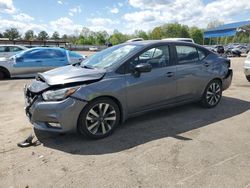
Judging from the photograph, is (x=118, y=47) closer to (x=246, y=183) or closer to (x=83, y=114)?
(x=83, y=114)

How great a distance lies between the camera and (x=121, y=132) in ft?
15.9

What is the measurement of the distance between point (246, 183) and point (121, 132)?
2.25 m

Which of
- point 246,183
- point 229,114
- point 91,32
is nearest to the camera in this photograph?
point 246,183

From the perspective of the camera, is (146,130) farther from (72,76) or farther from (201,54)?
(201,54)

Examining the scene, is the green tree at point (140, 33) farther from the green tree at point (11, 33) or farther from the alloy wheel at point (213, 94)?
the alloy wheel at point (213, 94)

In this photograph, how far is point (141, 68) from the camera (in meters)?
4.71

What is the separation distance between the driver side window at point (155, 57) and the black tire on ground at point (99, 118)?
95 cm

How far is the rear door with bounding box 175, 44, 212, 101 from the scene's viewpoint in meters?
5.56

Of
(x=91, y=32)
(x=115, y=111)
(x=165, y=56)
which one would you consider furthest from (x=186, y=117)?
(x=91, y=32)

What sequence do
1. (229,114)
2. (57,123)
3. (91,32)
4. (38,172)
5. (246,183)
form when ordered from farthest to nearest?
(91,32), (229,114), (57,123), (38,172), (246,183)

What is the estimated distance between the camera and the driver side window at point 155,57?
16.5 feet

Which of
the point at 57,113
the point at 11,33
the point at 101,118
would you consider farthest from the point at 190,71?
the point at 11,33

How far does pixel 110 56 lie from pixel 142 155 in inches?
84.3

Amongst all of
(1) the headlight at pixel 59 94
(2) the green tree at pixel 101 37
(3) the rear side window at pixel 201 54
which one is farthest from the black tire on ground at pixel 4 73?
(2) the green tree at pixel 101 37
